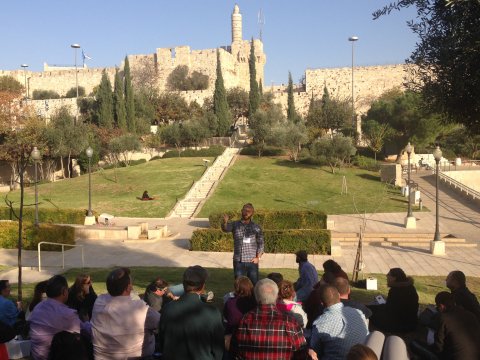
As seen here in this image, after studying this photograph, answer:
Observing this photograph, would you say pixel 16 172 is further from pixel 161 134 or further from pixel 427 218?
pixel 427 218

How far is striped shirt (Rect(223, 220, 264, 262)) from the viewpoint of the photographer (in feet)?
27.9

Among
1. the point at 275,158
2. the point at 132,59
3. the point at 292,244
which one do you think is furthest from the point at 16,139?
the point at 132,59

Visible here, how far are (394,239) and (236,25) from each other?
81.6 metres

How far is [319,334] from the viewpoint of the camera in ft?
16.5

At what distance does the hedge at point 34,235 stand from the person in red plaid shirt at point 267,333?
1589 cm

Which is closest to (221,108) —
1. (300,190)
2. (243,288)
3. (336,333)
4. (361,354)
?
(300,190)

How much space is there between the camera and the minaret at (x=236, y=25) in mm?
96438

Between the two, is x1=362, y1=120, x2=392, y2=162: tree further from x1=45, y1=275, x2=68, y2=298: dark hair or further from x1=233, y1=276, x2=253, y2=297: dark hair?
x1=45, y1=275, x2=68, y2=298: dark hair

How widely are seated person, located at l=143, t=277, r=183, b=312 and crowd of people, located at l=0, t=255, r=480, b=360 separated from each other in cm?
64

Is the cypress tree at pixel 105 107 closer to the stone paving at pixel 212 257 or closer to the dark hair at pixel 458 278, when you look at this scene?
the stone paving at pixel 212 257

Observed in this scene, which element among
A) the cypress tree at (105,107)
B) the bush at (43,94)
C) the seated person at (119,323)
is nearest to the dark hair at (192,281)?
the seated person at (119,323)

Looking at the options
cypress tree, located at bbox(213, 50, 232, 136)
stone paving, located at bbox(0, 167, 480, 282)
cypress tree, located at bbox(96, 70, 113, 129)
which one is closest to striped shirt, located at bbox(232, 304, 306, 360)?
stone paving, located at bbox(0, 167, 480, 282)

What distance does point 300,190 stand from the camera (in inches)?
1330

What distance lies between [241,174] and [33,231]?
21.1 m
